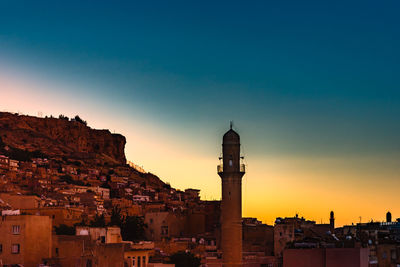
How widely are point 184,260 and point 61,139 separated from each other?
5084cm

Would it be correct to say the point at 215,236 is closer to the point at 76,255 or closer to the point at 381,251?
the point at 381,251

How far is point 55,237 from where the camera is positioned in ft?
95.2

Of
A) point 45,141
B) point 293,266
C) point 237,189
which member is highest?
point 45,141

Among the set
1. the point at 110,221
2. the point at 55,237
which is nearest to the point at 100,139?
the point at 110,221

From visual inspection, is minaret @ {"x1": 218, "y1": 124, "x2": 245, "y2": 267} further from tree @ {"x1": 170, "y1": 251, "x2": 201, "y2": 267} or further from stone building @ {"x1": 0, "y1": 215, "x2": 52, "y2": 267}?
stone building @ {"x1": 0, "y1": 215, "x2": 52, "y2": 267}

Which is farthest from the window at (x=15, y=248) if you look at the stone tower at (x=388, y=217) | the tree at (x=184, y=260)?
the stone tower at (x=388, y=217)

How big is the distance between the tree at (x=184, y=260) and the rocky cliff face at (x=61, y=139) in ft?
132

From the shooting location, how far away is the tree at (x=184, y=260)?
37562 millimetres

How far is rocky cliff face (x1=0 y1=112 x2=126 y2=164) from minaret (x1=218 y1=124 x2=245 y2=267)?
3992 cm

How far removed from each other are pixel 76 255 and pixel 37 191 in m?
30.1

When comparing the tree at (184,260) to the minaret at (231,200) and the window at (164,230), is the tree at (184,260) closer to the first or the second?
the minaret at (231,200)

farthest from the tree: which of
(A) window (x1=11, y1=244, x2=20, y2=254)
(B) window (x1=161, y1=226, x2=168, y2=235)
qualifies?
(A) window (x1=11, y1=244, x2=20, y2=254)

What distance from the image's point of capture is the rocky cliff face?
79.9m

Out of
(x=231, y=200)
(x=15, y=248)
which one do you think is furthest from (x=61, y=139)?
(x=15, y=248)
